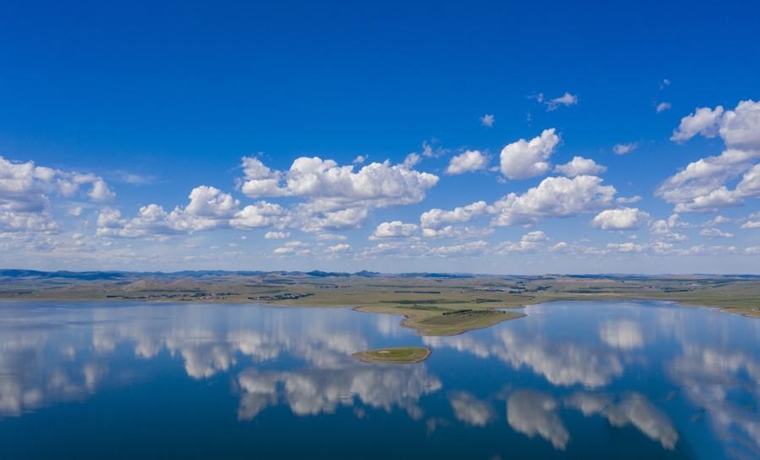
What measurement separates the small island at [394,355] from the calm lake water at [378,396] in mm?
1925

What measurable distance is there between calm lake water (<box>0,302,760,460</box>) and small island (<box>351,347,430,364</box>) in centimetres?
193

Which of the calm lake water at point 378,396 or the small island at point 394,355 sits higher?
the small island at point 394,355

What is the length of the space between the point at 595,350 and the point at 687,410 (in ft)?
107

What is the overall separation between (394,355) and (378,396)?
814 inches

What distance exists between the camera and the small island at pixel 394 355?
72312 mm

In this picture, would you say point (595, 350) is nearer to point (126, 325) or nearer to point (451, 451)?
point (451, 451)

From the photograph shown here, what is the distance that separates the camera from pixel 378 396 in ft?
178

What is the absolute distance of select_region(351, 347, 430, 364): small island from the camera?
237ft

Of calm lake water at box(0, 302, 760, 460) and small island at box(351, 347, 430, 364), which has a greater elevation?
small island at box(351, 347, 430, 364)

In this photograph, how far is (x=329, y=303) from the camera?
18438cm

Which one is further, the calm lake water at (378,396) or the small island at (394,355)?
the small island at (394,355)

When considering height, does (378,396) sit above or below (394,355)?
below

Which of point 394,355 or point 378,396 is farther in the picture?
point 394,355

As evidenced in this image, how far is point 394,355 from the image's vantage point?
7494cm
